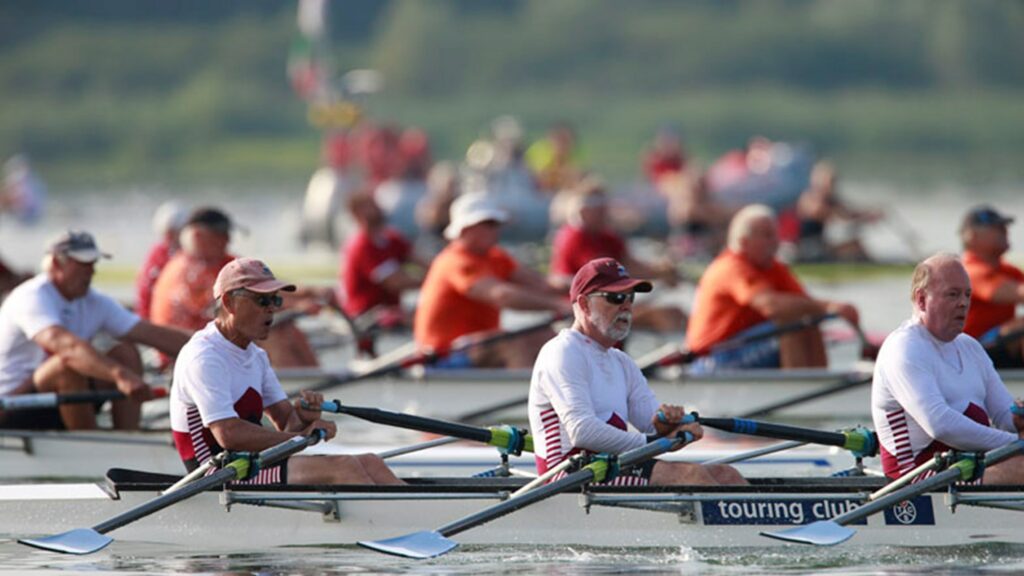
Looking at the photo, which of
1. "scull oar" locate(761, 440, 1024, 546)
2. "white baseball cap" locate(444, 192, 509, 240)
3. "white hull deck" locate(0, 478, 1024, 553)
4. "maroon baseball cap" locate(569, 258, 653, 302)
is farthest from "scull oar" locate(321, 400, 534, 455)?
"white baseball cap" locate(444, 192, 509, 240)

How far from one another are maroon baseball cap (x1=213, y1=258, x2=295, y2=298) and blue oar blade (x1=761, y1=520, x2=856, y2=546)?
2363 millimetres

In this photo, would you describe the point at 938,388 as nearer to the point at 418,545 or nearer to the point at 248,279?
the point at 418,545

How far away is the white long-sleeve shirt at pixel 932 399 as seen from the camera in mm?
9141

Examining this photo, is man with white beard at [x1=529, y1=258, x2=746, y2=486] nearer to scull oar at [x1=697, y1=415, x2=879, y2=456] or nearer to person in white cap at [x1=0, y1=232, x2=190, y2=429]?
scull oar at [x1=697, y1=415, x2=879, y2=456]

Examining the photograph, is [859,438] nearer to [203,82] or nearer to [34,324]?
[34,324]

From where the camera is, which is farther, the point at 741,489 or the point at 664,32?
the point at 664,32

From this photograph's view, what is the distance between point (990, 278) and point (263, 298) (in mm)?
5754

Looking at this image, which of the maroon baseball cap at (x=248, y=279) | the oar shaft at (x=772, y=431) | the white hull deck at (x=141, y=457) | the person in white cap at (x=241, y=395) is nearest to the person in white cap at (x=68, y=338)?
the white hull deck at (x=141, y=457)

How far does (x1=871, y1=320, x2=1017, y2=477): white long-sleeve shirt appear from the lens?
360 inches

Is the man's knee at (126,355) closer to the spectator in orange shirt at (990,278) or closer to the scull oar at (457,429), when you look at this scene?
the scull oar at (457,429)

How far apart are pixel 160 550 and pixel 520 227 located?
20861 millimetres

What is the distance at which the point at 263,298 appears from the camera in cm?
941

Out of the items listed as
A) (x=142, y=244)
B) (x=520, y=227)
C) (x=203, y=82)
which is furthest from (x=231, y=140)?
(x=520, y=227)

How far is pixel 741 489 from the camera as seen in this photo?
9367mm
